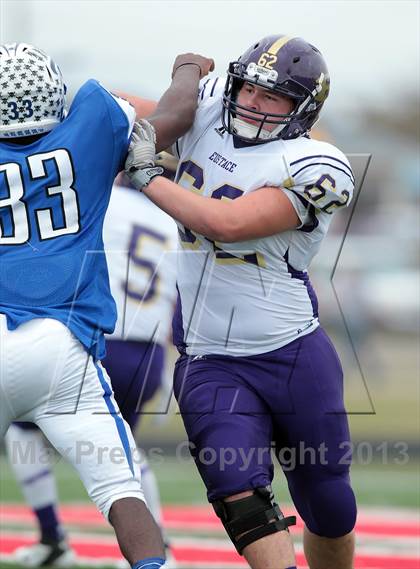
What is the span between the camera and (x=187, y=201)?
11.9ft

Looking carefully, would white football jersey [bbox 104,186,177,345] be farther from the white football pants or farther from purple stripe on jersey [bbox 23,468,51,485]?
the white football pants

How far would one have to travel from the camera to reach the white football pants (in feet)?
11.2

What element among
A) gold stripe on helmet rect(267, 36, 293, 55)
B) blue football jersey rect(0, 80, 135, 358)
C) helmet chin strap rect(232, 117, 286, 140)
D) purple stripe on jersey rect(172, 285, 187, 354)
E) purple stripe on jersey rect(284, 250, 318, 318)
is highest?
gold stripe on helmet rect(267, 36, 293, 55)

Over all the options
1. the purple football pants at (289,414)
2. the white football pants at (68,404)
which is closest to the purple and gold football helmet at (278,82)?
the purple football pants at (289,414)

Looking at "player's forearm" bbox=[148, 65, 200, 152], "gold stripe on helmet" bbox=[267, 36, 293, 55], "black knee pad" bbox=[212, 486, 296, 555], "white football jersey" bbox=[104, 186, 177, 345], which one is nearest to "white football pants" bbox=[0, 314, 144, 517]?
"black knee pad" bbox=[212, 486, 296, 555]

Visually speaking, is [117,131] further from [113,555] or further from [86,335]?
[113,555]

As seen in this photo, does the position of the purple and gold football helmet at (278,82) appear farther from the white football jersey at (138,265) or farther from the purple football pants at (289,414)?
the white football jersey at (138,265)

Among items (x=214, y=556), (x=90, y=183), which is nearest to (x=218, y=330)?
(x=90, y=183)

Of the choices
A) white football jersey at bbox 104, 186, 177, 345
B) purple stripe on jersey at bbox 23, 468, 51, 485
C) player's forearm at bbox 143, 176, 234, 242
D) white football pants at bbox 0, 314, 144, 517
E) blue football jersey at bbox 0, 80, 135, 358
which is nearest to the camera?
white football pants at bbox 0, 314, 144, 517

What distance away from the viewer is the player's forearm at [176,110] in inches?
150

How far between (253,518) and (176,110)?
132cm

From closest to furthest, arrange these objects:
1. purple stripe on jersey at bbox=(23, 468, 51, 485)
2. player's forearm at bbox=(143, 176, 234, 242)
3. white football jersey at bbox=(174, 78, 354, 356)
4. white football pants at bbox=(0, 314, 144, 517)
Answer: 1. white football pants at bbox=(0, 314, 144, 517)
2. player's forearm at bbox=(143, 176, 234, 242)
3. white football jersey at bbox=(174, 78, 354, 356)
4. purple stripe on jersey at bbox=(23, 468, 51, 485)

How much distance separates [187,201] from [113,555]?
2539mm

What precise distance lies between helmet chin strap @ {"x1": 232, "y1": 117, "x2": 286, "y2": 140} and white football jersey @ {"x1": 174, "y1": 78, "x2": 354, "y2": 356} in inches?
1.4
